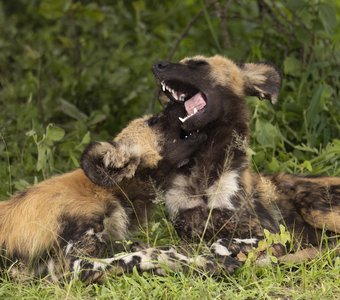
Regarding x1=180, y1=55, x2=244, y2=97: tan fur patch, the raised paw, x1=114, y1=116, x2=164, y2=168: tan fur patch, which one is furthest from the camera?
x1=180, y1=55, x2=244, y2=97: tan fur patch

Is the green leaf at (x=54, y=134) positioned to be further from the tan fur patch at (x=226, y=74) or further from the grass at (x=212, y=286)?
the grass at (x=212, y=286)

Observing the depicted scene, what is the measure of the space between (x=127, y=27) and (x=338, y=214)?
528cm

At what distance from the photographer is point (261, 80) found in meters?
6.77

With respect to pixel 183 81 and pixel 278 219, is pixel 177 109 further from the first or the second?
pixel 278 219

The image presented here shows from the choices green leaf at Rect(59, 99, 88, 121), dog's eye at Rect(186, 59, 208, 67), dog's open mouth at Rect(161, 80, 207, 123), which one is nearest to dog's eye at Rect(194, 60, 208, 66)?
dog's eye at Rect(186, 59, 208, 67)

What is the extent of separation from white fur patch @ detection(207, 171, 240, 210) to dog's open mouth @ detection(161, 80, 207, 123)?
48 cm

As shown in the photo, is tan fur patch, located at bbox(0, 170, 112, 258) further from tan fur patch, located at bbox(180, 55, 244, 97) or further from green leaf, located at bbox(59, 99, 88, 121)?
green leaf, located at bbox(59, 99, 88, 121)

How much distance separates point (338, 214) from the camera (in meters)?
6.27

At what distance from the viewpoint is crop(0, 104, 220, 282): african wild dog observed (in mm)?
5719

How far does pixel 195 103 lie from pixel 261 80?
2.13 ft

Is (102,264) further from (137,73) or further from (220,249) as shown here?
(137,73)

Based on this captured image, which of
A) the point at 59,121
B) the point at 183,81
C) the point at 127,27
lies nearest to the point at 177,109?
the point at 183,81

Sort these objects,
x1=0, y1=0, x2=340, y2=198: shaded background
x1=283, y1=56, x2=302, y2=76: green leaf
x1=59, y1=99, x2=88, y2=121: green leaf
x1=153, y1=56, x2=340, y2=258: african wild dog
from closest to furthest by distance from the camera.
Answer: x1=153, y1=56, x2=340, y2=258: african wild dog
x1=0, y1=0, x2=340, y2=198: shaded background
x1=283, y1=56, x2=302, y2=76: green leaf
x1=59, y1=99, x2=88, y2=121: green leaf

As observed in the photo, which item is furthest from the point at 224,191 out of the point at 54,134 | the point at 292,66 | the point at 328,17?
the point at 292,66
